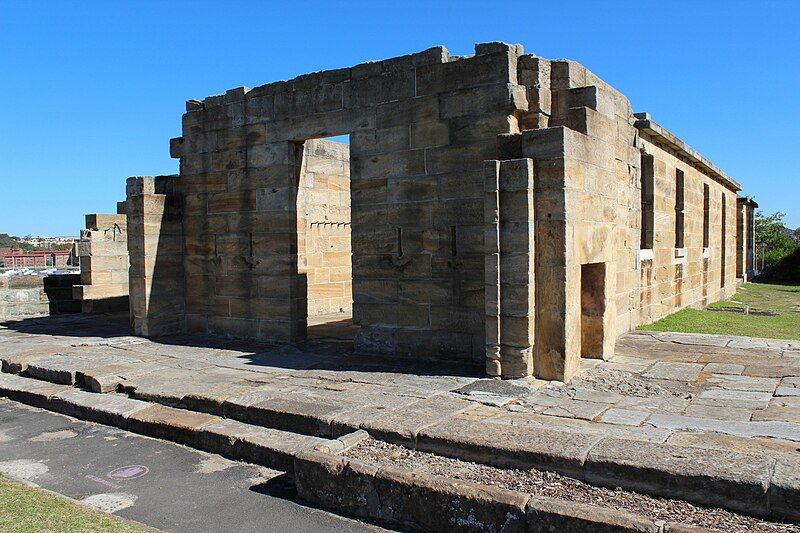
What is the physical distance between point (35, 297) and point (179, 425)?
1113 centimetres

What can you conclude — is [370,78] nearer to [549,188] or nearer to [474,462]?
[549,188]

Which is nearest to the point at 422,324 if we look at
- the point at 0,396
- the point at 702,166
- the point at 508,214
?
the point at 508,214

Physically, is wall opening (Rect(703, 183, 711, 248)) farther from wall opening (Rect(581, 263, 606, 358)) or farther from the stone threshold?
the stone threshold

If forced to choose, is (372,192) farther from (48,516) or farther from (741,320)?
(741,320)

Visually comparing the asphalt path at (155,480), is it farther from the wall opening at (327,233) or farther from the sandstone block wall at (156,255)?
the wall opening at (327,233)

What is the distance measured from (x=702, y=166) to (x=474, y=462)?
1377 cm

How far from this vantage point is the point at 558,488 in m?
4.28

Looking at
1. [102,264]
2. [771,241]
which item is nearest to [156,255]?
[102,264]

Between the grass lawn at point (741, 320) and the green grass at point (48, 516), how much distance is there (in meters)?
8.91

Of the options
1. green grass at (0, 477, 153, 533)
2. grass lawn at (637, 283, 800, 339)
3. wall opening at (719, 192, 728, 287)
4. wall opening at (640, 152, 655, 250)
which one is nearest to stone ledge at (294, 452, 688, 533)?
green grass at (0, 477, 153, 533)

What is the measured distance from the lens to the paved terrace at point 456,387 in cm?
540

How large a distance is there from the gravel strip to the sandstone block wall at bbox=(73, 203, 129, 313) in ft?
39.7

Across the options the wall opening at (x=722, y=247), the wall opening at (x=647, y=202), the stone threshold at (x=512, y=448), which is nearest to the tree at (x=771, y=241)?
the wall opening at (x=722, y=247)

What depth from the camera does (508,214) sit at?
705 cm
